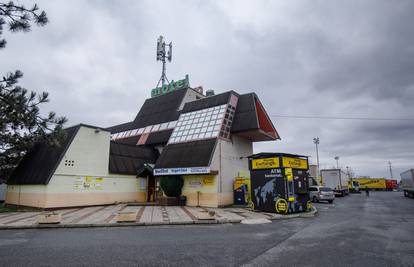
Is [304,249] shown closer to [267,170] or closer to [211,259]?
[211,259]

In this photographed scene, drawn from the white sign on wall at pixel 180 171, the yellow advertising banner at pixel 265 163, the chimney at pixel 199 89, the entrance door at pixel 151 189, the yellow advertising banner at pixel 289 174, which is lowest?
the entrance door at pixel 151 189

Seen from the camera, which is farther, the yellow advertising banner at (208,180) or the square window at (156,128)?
the square window at (156,128)

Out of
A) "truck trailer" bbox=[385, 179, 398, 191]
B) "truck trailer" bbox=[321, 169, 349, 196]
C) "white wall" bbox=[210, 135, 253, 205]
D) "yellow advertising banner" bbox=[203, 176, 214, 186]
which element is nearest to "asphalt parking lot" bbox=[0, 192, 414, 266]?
"yellow advertising banner" bbox=[203, 176, 214, 186]

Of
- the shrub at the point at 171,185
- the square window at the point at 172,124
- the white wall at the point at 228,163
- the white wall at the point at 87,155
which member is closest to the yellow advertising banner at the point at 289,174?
the white wall at the point at 228,163

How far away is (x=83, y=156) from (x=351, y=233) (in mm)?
19393

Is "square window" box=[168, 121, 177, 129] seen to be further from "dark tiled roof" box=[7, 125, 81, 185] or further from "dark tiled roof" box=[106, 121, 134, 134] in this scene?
"dark tiled roof" box=[7, 125, 81, 185]

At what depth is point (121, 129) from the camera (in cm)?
3797

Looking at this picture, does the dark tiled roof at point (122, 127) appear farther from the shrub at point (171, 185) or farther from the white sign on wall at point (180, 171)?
the shrub at point (171, 185)

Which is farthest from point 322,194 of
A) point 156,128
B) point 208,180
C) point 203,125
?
point 156,128

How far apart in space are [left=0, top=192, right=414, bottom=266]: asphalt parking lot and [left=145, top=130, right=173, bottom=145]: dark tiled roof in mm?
17463

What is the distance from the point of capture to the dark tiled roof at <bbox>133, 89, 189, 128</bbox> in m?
31.5

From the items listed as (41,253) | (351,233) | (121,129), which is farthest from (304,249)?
(121,129)

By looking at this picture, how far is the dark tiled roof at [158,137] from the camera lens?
93.2 ft

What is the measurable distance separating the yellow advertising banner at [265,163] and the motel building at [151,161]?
3817mm
